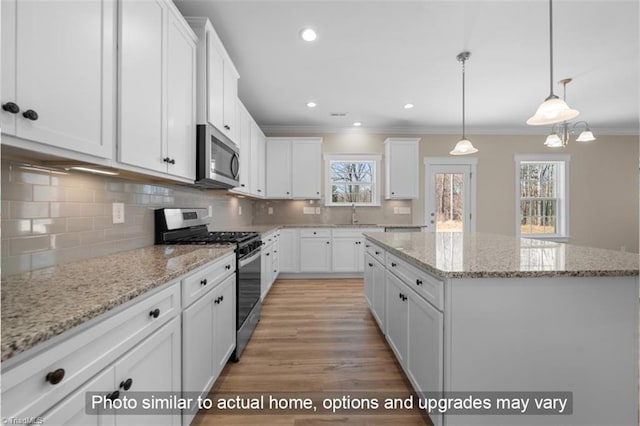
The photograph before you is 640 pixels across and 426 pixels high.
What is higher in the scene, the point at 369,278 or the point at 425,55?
the point at 425,55

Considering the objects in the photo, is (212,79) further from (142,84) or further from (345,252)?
(345,252)

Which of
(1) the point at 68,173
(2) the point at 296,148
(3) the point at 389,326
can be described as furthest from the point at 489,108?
(1) the point at 68,173

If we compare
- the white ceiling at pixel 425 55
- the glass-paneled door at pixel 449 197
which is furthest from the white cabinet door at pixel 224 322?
the glass-paneled door at pixel 449 197

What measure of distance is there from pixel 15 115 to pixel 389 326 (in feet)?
7.48

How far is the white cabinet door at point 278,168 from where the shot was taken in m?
4.79

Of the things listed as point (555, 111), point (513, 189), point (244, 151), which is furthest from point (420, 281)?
point (513, 189)

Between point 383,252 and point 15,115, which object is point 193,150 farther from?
point 383,252

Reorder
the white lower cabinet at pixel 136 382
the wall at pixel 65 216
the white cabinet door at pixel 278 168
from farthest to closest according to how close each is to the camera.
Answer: the white cabinet door at pixel 278 168
the wall at pixel 65 216
the white lower cabinet at pixel 136 382

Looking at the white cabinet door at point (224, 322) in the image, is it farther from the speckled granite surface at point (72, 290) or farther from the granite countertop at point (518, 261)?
the granite countertop at point (518, 261)

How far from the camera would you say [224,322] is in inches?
69.6

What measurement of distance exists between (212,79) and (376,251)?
195 cm

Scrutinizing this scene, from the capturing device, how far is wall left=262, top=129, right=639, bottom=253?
5125 millimetres

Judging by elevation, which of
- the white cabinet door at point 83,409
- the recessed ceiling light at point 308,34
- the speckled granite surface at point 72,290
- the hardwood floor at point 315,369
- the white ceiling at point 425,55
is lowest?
the hardwood floor at point 315,369

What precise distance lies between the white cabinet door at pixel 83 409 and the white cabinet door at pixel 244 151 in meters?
2.27
